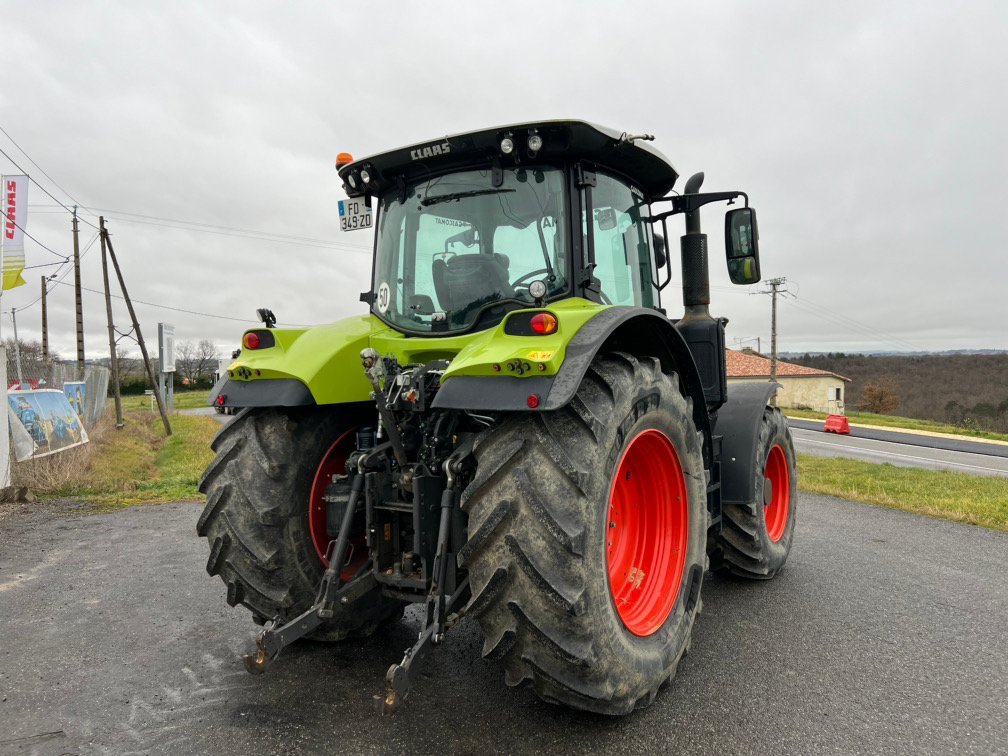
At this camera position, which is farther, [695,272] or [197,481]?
[197,481]

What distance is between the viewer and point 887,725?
2523 mm

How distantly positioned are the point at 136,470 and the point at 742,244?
10293mm

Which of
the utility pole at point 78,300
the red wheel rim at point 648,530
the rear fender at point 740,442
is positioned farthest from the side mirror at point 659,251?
the utility pole at point 78,300

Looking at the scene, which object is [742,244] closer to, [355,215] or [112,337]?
[355,215]

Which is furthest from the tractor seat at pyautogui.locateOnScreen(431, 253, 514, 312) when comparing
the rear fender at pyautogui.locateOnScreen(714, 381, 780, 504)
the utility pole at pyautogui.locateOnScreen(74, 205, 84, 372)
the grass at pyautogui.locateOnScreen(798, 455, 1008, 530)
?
the utility pole at pyautogui.locateOnScreen(74, 205, 84, 372)

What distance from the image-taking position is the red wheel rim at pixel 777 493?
4.83 meters

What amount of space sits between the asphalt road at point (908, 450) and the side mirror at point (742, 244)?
13052 millimetres

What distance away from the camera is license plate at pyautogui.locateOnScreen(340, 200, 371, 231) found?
3.65 meters

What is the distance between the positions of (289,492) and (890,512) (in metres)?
6.70

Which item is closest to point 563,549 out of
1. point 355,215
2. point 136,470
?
point 355,215

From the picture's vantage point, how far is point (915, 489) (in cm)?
875

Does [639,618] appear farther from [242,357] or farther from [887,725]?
[242,357]

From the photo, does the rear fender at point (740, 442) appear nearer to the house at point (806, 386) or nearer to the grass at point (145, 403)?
the grass at point (145, 403)

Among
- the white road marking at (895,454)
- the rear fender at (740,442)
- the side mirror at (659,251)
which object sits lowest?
the white road marking at (895,454)
